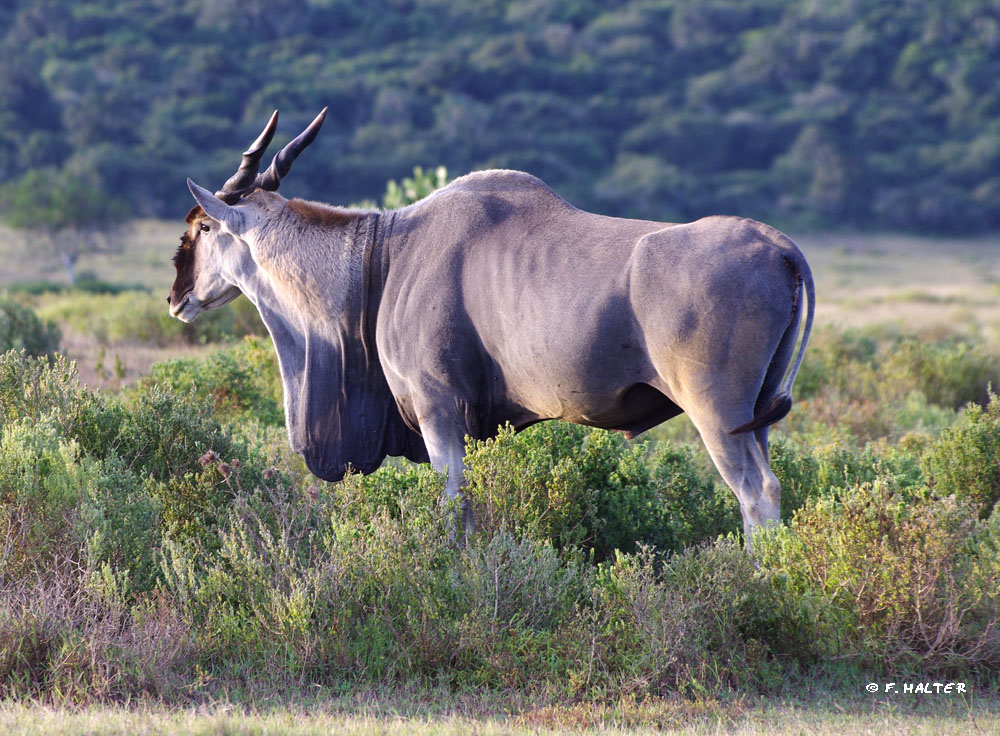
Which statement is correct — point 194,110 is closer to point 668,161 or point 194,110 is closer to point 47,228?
point 47,228

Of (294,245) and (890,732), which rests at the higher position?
(294,245)

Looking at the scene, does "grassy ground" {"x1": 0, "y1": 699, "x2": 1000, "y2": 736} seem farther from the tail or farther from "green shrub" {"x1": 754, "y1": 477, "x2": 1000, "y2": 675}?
the tail

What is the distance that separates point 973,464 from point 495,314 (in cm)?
330

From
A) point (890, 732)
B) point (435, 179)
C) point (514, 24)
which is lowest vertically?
point (890, 732)

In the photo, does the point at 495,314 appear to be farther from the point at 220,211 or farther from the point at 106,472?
the point at 106,472

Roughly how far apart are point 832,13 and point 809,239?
2183cm

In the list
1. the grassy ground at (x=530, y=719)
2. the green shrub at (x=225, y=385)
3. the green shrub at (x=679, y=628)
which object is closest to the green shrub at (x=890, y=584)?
the green shrub at (x=679, y=628)

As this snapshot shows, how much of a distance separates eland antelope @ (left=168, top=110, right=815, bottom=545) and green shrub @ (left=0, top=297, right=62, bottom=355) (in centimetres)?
609

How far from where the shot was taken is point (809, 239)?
5756 cm

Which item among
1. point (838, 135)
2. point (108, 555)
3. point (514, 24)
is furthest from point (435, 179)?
point (514, 24)

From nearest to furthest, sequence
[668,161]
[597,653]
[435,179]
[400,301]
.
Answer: [597,653]
[400,301]
[435,179]
[668,161]

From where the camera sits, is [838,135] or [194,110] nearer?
[194,110]

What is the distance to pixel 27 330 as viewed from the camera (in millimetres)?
13086

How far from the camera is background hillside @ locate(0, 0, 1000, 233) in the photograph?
57.3 meters
